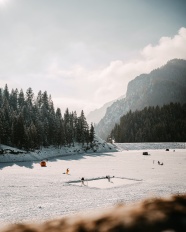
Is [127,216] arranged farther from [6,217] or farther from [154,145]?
[154,145]

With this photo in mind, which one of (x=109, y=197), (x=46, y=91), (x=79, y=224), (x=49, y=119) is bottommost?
(x=109, y=197)

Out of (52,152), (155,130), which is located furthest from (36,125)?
(155,130)

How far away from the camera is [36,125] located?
315ft

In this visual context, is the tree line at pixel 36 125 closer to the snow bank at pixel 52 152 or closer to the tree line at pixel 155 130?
the snow bank at pixel 52 152

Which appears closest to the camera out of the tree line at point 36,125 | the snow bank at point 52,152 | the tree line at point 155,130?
the snow bank at point 52,152

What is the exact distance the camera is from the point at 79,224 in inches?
78.7

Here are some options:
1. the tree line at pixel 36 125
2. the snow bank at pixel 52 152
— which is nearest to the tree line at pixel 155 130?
the snow bank at pixel 52 152

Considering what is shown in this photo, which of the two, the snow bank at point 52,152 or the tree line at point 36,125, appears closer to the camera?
the snow bank at point 52,152

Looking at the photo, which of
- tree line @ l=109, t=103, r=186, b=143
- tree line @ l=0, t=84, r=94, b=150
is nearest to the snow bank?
tree line @ l=0, t=84, r=94, b=150

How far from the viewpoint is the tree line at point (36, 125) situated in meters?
85.3

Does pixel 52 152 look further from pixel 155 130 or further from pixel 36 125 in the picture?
pixel 155 130

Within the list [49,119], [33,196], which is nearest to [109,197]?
[33,196]

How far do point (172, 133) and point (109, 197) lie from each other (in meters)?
161

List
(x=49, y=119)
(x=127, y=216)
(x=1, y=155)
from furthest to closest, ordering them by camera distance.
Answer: (x=49, y=119)
(x=1, y=155)
(x=127, y=216)
